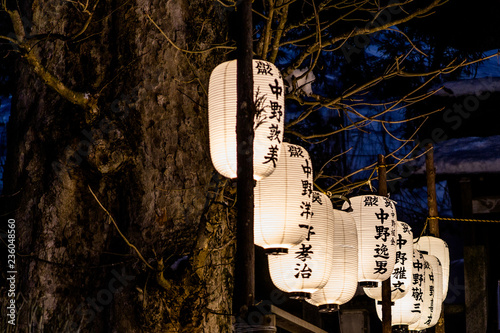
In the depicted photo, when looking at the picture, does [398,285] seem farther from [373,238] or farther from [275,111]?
[275,111]

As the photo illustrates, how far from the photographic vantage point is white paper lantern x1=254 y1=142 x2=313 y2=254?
536cm

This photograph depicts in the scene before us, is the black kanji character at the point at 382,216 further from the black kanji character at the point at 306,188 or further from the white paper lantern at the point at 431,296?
the black kanji character at the point at 306,188

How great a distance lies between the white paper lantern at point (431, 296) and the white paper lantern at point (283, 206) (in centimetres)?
492

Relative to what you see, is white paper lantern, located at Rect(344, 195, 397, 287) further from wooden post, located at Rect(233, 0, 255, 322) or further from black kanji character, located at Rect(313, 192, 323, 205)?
wooden post, located at Rect(233, 0, 255, 322)

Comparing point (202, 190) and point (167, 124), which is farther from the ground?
point (167, 124)

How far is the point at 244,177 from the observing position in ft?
14.9

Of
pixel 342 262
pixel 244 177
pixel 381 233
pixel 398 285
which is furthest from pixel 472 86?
pixel 244 177

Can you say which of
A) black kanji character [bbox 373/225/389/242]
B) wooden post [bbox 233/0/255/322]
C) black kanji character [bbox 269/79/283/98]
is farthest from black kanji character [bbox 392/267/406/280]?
wooden post [bbox 233/0/255/322]

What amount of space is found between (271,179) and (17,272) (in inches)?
104

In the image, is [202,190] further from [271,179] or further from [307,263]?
[307,263]

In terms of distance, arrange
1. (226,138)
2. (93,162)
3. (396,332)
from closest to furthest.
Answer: (226,138), (93,162), (396,332)

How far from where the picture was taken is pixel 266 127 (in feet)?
16.5

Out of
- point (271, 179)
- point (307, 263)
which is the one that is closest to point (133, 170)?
point (271, 179)

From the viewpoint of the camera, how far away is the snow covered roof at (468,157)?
40.0 ft
